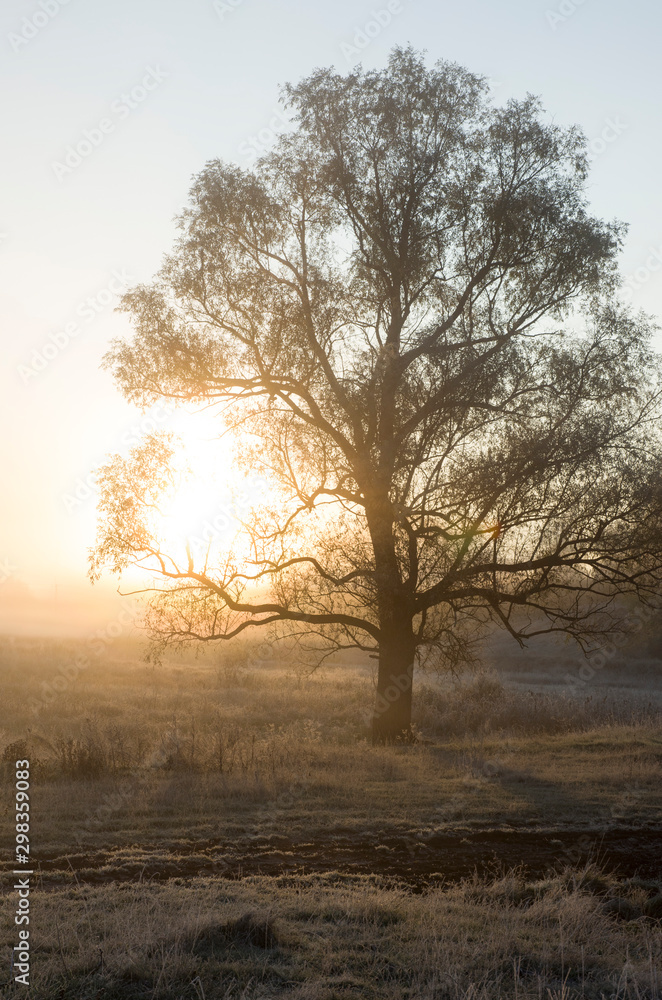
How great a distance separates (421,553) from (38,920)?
35.4 ft

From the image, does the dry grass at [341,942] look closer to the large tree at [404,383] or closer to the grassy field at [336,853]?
the grassy field at [336,853]

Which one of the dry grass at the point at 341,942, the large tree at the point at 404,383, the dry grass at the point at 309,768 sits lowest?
the dry grass at the point at 309,768

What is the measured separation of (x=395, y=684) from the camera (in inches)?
637

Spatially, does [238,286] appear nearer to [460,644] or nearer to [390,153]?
[390,153]

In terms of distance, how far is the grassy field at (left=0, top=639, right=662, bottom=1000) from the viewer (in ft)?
16.8

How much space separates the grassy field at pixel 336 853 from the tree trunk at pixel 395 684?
60 centimetres

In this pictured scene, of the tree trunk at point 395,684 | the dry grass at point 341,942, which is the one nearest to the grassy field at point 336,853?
the dry grass at point 341,942

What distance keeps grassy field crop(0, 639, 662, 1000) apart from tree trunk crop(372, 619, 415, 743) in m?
0.60

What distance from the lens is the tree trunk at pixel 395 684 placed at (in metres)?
16.1

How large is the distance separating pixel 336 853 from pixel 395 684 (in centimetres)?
750

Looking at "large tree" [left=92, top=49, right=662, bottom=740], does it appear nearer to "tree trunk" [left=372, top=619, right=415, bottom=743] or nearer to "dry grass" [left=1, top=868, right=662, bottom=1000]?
"tree trunk" [left=372, top=619, right=415, bottom=743]

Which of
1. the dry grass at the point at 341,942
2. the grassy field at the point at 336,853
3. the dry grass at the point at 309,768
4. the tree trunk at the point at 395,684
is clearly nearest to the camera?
the dry grass at the point at 341,942

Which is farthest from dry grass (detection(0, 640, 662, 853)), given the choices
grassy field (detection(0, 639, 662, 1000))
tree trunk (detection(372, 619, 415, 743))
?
tree trunk (detection(372, 619, 415, 743))

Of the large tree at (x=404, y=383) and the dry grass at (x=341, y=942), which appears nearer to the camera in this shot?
the dry grass at (x=341, y=942)
